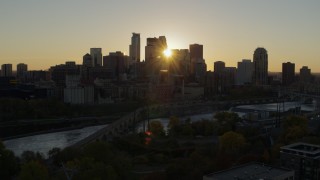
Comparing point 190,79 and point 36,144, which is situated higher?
point 190,79

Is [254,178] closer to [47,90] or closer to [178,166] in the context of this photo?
[178,166]

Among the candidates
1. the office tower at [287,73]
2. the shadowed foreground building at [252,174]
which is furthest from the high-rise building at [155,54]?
the shadowed foreground building at [252,174]

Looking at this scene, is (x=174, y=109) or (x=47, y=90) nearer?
(x=174, y=109)

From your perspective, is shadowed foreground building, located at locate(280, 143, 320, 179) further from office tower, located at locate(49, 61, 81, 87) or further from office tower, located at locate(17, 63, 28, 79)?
office tower, located at locate(17, 63, 28, 79)

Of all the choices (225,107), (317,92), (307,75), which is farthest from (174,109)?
(307,75)

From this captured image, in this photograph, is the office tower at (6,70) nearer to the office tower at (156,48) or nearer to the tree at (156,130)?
the office tower at (156,48)

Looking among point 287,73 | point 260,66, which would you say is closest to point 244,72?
point 287,73

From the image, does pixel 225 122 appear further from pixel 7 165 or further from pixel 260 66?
pixel 260 66
